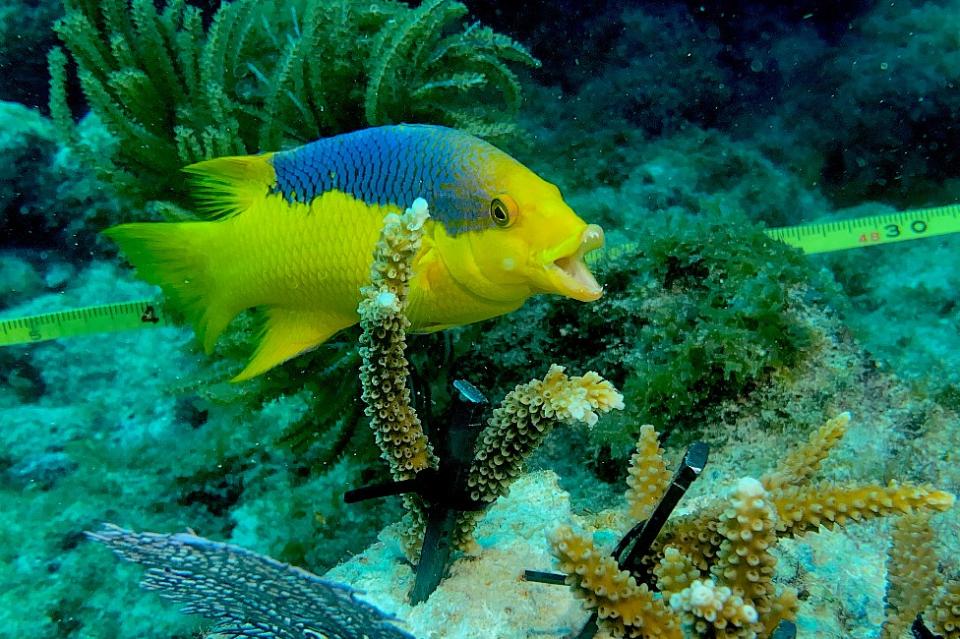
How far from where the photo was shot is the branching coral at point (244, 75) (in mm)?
3451

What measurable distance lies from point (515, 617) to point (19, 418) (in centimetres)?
450

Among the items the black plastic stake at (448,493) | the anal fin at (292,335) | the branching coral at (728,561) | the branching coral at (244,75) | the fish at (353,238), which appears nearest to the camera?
the branching coral at (728,561)

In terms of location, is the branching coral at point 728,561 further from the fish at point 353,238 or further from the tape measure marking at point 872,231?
the tape measure marking at point 872,231

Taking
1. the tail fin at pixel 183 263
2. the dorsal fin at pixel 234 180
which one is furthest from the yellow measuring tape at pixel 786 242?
the dorsal fin at pixel 234 180

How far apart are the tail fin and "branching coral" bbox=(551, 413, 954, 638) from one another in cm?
172

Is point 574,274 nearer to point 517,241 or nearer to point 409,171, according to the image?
point 517,241

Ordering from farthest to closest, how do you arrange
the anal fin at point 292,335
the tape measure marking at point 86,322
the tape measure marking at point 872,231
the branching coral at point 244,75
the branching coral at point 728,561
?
the tape measure marking at point 872,231 < the tape measure marking at point 86,322 < the branching coral at point 244,75 < the anal fin at point 292,335 < the branching coral at point 728,561

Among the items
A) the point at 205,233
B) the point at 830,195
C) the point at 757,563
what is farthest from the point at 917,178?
the point at 205,233

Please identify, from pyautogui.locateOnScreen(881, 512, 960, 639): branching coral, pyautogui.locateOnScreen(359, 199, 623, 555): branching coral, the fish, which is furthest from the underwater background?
the fish

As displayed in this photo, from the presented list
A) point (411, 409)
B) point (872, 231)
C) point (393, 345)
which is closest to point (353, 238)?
point (393, 345)

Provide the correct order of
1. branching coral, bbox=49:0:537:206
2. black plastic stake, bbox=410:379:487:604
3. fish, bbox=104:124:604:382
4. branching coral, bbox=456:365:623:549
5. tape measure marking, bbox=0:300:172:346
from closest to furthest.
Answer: branching coral, bbox=456:365:623:549
fish, bbox=104:124:604:382
black plastic stake, bbox=410:379:487:604
branching coral, bbox=49:0:537:206
tape measure marking, bbox=0:300:172:346

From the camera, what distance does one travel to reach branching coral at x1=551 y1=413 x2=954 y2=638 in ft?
4.53

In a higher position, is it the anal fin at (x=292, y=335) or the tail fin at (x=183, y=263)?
the tail fin at (x=183, y=263)

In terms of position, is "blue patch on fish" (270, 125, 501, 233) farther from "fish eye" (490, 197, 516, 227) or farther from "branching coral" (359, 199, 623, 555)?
"branching coral" (359, 199, 623, 555)
